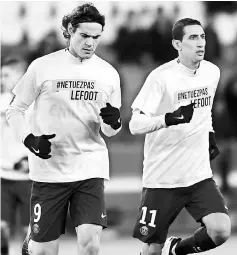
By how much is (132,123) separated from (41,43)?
5.06 meters

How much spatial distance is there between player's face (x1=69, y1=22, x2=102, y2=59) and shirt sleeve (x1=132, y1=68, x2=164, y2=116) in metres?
0.61

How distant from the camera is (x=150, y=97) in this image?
7664mm

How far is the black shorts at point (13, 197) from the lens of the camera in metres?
9.34

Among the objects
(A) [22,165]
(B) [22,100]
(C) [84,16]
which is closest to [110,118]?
(B) [22,100]

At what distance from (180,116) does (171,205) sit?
87 cm

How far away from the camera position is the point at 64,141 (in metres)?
7.30

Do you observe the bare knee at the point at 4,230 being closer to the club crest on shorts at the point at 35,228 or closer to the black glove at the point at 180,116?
the club crest on shorts at the point at 35,228

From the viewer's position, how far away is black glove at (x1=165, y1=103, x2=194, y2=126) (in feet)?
24.1

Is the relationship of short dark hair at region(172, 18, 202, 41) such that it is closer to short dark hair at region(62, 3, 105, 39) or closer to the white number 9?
short dark hair at region(62, 3, 105, 39)

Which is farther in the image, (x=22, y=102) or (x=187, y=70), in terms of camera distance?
(x=187, y=70)

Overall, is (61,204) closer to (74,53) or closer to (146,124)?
(146,124)

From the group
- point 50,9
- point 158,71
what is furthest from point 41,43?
point 158,71

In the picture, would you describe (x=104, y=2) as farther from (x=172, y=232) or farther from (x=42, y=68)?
(x=42, y=68)

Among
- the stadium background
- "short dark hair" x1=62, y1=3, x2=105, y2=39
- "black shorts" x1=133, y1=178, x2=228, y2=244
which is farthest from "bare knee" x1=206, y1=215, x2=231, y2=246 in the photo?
the stadium background
